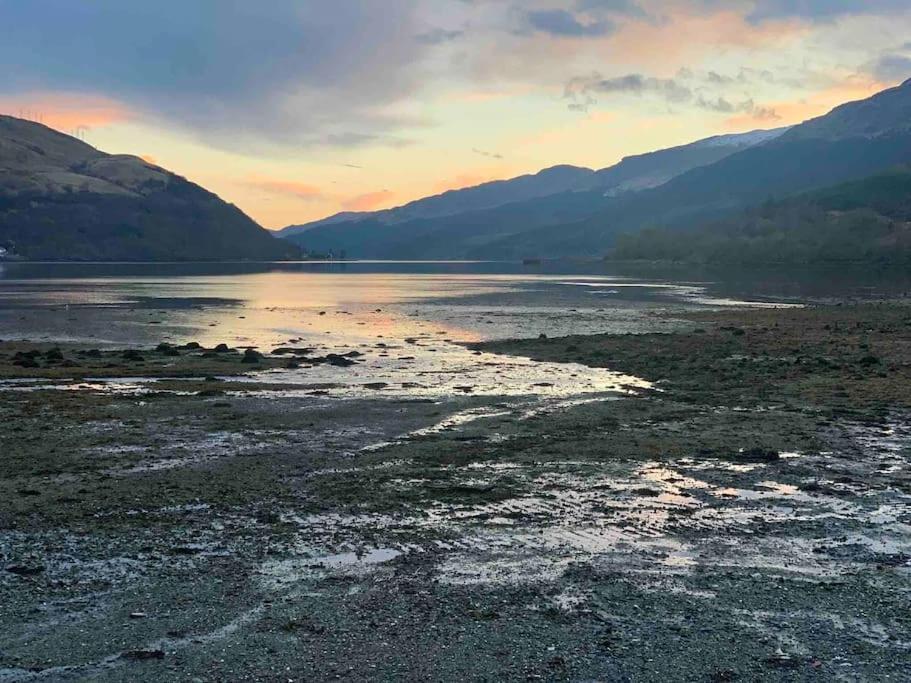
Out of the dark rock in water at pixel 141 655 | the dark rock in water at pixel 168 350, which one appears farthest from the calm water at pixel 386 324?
the dark rock in water at pixel 141 655

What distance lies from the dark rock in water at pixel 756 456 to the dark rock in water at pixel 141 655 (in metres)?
13.8

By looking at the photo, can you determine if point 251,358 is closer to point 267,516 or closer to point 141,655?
point 267,516

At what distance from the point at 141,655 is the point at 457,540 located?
541 centimetres

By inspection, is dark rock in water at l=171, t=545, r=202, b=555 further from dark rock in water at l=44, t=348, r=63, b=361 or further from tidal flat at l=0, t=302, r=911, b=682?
dark rock in water at l=44, t=348, r=63, b=361

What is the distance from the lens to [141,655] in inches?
352

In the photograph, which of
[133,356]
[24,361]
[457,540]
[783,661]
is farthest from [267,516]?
[133,356]

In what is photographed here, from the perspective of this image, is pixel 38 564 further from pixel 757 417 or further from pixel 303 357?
pixel 303 357

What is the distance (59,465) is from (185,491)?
400 cm

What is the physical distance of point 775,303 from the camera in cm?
8881

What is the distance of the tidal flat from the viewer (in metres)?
9.08

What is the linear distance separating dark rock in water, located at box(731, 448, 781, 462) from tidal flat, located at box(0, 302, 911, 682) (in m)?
0.21

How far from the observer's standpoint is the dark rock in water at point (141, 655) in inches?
349

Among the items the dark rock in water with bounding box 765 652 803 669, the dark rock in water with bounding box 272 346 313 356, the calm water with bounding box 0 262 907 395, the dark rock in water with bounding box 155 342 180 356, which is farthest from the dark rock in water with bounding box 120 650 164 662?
the dark rock in water with bounding box 155 342 180 356

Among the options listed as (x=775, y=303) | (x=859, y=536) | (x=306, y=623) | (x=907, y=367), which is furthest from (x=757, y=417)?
(x=775, y=303)
